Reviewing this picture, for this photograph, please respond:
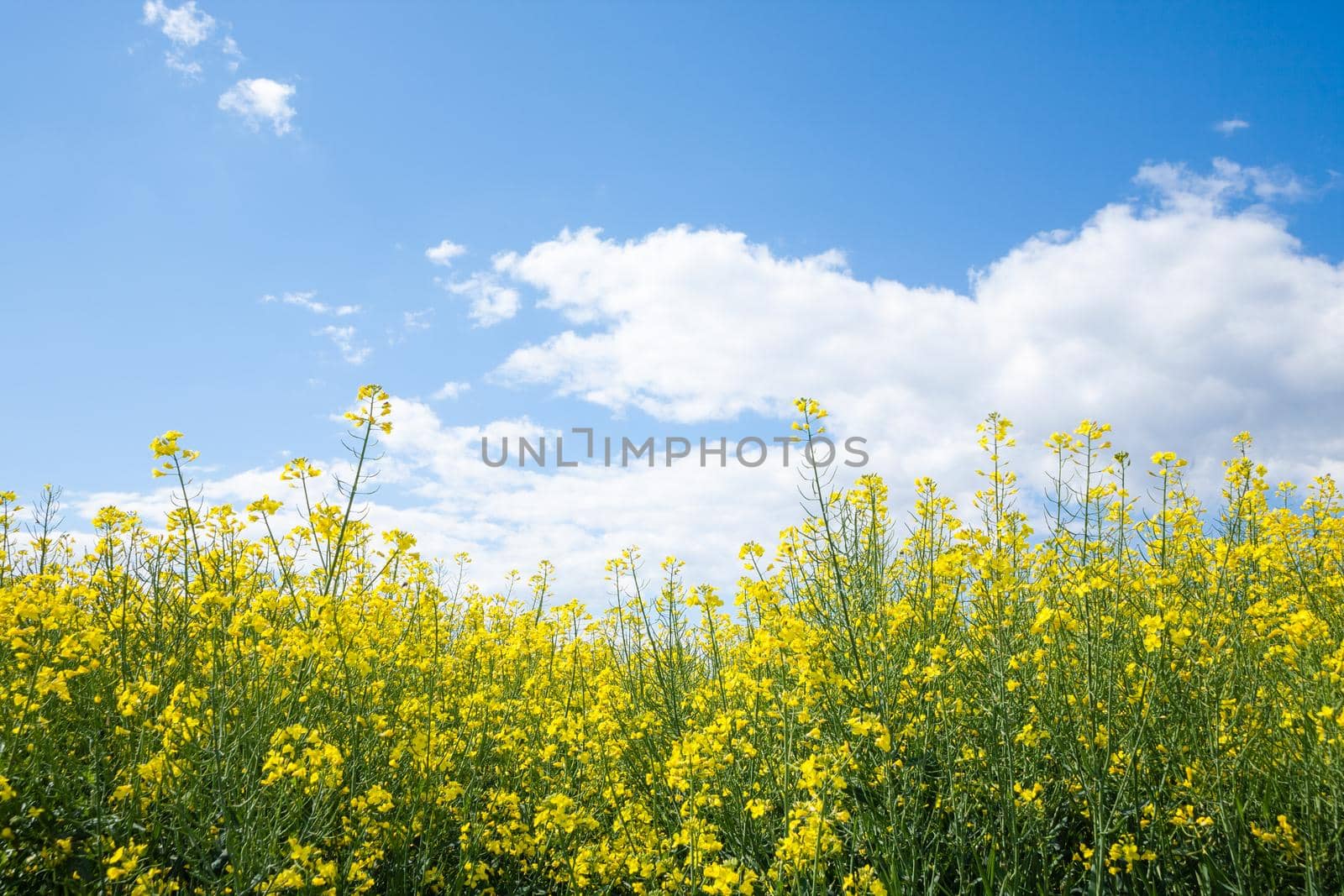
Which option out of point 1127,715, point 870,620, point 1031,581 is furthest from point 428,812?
point 1031,581

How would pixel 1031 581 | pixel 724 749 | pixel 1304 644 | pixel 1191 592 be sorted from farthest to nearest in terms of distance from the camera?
pixel 1031 581 < pixel 1191 592 < pixel 724 749 < pixel 1304 644

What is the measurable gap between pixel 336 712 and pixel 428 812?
869mm

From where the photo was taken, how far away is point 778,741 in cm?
388

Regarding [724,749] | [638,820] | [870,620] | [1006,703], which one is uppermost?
[870,620]

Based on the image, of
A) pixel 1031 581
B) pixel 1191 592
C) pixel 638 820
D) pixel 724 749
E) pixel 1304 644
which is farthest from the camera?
pixel 1031 581

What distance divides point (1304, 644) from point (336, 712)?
4571 millimetres

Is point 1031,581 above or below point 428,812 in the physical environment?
above

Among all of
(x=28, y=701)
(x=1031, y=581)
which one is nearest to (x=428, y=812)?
(x=28, y=701)

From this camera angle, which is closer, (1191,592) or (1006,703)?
(1006,703)

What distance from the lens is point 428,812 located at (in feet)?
10.9

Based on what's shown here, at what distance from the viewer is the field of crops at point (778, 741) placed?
9.04 ft

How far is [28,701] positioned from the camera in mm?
2873

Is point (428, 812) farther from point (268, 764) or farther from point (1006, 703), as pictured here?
point (1006, 703)

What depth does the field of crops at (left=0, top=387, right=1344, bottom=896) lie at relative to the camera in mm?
2756
